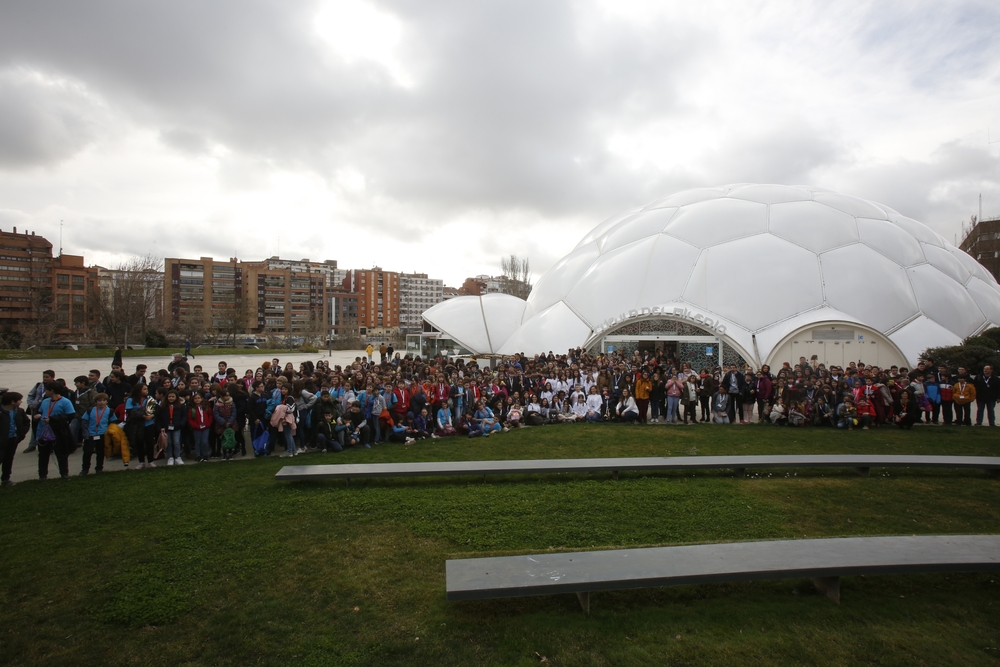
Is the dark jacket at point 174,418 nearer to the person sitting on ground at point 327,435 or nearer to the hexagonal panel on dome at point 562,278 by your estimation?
the person sitting on ground at point 327,435

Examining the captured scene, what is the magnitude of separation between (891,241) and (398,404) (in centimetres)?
1891

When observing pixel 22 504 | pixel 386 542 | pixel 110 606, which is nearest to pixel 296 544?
pixel 386 542

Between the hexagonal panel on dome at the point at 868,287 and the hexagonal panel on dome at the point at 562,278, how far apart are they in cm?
882

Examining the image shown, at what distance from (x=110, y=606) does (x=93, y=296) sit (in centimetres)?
5671

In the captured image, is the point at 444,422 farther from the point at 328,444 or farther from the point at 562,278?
the point at 562,278

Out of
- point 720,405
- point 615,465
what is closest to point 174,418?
point 615,465

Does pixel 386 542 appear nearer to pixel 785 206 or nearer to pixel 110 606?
pixel 110 606

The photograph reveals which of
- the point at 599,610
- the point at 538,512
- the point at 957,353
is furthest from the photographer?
the point at 957,353

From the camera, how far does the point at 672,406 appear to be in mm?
11930

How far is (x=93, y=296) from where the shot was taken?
47.6m

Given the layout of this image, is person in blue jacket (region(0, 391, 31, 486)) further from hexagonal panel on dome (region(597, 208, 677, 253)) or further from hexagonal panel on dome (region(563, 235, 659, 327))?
hexagonal panel on dome (region(597, 208, 677, 253))

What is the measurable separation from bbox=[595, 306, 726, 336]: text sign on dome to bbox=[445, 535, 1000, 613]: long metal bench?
485 inches

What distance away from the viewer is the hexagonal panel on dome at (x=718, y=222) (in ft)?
61.1

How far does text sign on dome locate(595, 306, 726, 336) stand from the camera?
15.9 m
